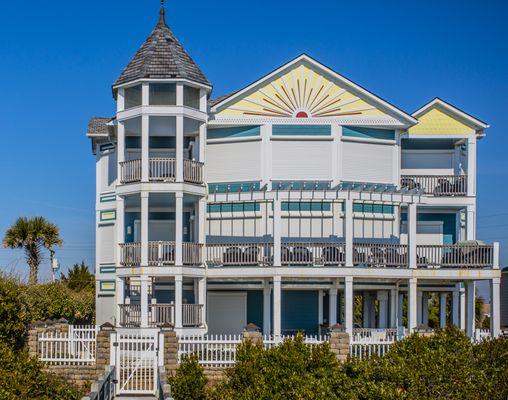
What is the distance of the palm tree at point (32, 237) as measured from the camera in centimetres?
5288

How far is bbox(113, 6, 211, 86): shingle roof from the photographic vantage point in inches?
1320

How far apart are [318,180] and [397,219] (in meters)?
3.63

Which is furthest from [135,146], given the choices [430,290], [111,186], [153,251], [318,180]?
[430,290]

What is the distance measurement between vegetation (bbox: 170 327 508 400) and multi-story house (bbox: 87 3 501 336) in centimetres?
864

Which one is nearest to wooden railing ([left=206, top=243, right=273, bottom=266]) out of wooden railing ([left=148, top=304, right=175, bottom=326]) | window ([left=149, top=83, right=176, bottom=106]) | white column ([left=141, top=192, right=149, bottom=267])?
wooden railing ([left=148, top=304, right=175, bottom=326])

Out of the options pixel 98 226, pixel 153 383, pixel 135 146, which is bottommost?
pixel 153 383

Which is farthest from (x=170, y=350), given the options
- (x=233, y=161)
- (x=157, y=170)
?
(x=233, y=161)

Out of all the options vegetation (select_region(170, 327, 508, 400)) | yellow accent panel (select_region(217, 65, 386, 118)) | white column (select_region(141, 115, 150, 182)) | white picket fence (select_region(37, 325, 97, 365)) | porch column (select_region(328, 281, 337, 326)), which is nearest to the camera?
vegetation (select_region(170, 327, 508, 400))

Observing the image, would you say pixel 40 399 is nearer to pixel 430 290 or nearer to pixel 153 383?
pixel 153 383

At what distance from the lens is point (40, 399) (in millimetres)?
21719

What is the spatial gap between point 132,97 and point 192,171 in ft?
12.3

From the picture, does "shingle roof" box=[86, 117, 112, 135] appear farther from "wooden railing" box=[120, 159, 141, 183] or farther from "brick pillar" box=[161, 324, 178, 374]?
"brick pillar" box=[161, 324, 178, 374]

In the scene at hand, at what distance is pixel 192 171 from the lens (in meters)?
33.9

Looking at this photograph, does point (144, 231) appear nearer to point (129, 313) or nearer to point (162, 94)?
point (129, 313)
